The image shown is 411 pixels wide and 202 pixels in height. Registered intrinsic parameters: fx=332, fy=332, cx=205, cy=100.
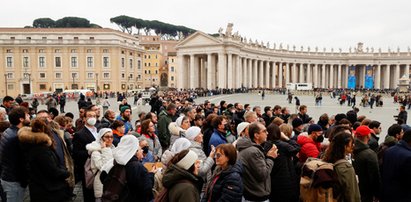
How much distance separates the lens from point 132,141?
4.39 m

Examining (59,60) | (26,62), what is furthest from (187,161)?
(26,62)

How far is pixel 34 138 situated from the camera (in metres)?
4.83

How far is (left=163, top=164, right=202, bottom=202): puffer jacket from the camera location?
3.62 m

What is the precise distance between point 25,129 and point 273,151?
3.76 m

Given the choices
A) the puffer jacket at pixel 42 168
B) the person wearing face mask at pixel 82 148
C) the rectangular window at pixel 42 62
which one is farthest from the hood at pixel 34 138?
the rectangular window at pixel 42 62

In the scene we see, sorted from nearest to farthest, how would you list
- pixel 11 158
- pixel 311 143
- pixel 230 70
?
pixel 11 158 → pixel 311 143 → pixel 230 70

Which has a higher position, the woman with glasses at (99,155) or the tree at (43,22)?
the tree at (43,22)

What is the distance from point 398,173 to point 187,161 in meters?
3.19

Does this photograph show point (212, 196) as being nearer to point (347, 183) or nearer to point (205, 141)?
point (347, 183)

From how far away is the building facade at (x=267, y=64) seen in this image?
67.7 m

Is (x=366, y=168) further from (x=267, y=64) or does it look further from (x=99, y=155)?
(x=267, y=64)

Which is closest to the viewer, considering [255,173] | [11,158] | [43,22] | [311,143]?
[255,173]

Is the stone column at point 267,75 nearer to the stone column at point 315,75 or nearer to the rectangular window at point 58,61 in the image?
the stone column at point 315,75

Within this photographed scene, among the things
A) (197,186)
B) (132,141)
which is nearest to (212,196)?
(197,186)
